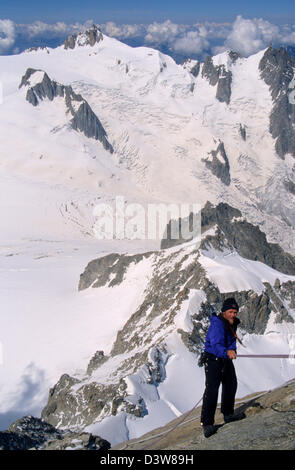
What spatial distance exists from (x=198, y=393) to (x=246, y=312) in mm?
14164

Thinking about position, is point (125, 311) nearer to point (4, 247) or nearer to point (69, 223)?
point (4, 247)

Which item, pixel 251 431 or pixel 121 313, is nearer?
pixel 251 431

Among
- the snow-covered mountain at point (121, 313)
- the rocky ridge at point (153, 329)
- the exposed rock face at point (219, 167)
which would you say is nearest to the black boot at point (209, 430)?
the snow-covered mountain at point (121, 313)

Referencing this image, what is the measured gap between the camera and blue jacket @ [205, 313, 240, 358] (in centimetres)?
1257

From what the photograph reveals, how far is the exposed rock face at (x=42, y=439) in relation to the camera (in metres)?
14.3

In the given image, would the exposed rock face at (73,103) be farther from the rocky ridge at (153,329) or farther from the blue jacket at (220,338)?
the blue jacket at (220,338)

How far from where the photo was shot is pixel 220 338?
1260 cm

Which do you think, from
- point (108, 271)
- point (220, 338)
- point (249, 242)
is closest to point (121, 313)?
point (108, 271)

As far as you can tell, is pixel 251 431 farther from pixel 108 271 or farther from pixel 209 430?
pixel 108 271

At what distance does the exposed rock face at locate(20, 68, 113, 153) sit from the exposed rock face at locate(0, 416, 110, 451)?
175m

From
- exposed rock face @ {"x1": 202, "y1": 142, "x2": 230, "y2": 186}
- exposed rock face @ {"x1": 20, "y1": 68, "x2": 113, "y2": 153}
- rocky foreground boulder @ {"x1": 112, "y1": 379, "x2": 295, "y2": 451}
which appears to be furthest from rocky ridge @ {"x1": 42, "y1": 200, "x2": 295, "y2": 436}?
exposed rock face @ {"x1": 202, "y1": 142, "x2": 230, "y2": 186}

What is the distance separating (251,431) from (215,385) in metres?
1.76

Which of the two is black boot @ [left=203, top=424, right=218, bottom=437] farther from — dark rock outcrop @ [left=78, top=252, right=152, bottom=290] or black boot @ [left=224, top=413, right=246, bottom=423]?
dark rock outcrop @ [left=78, top=252, right=152, bottom=290]

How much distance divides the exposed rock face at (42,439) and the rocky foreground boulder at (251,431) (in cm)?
110
